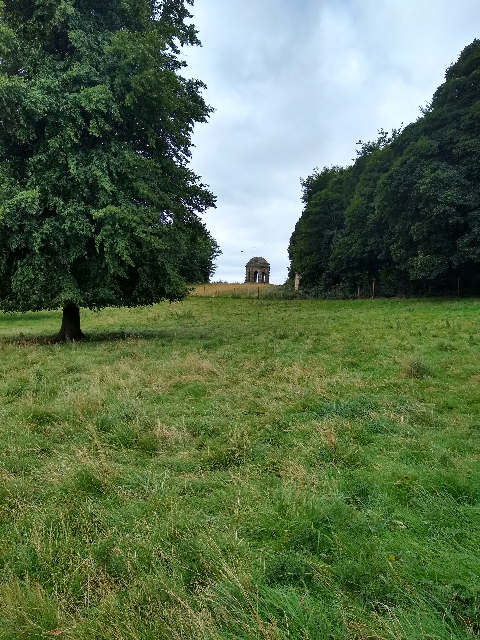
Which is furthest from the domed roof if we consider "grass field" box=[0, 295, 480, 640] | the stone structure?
"grass field" box=[0, 295, 480, 640]

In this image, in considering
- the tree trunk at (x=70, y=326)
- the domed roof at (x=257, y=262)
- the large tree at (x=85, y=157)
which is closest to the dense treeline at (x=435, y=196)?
the large tree at (x=85, y=157)

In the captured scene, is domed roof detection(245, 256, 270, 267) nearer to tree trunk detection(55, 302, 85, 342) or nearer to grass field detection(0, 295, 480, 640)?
tree trunk detection(55, 302, 85, 342)

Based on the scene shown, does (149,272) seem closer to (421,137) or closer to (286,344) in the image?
(286,344)

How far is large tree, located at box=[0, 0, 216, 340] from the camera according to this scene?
520 inches

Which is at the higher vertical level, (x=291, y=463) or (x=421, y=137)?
(x=421, y=137)

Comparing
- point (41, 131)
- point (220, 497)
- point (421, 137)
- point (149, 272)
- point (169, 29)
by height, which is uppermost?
point (421, 137)

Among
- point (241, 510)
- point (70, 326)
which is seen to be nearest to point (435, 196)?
point (70, 326)

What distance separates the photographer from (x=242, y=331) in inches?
720

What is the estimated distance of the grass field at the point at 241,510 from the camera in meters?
2.57

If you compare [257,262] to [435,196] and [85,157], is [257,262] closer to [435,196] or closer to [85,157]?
[435,196]

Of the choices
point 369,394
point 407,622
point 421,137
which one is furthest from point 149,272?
point 421,137

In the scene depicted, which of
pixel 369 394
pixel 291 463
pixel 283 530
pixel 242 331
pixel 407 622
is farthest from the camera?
pixel 242 331

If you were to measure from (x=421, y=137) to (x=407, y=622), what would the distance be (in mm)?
32453

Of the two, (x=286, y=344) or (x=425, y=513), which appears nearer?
(x=425, y=513)
